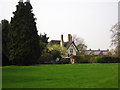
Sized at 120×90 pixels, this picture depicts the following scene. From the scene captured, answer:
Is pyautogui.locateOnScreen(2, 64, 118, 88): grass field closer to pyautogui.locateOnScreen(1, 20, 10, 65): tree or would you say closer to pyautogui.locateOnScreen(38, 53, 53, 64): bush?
pyautogui.locateOnScreen(1, 20, 10, 65): tree

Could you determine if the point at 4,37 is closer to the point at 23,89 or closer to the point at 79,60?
the point at 79,60

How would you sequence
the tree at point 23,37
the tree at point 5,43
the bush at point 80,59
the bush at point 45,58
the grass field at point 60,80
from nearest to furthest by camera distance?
the grass field at point 60,80 < the tree at point 23,37 < the tree at point 5,43 < the bush at point 45,58 < the bush at point 80,59

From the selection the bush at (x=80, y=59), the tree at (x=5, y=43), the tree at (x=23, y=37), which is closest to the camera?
the tree at (x=23, y=37)

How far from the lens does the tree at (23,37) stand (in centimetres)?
4296

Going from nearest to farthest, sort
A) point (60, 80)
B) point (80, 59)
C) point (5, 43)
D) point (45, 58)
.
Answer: point (60, 80), point (5, 43), point (45, 58), point (80, 59)

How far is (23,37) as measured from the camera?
1726 inches

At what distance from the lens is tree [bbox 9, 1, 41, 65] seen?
4296 cm

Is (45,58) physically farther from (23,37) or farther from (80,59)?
(23,37)

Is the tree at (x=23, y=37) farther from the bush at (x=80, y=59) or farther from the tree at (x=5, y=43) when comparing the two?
the bush at (x=80, y=59)

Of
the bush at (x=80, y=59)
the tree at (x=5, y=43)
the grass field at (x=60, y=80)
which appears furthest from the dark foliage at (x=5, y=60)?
the grass field at (x=60, y=80)

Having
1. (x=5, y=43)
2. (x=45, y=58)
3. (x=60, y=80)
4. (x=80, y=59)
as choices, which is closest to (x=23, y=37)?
(x=5, y=43)

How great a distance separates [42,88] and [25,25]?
110 ft

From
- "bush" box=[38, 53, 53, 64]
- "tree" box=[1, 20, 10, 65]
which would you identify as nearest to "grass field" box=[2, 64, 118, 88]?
"tree" box=[1, 20, 10, 65]

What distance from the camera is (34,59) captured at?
44125mm
